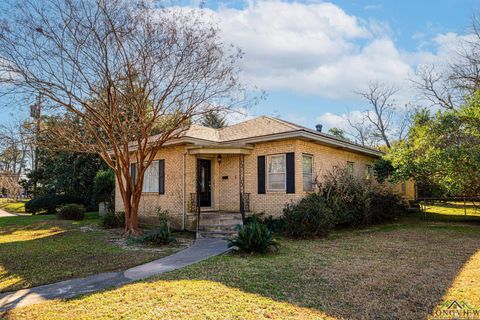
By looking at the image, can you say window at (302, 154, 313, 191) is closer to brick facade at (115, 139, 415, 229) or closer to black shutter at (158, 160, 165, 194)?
brick facade at (115, 139, 415, 229)

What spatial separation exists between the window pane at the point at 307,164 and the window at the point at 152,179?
246 inches

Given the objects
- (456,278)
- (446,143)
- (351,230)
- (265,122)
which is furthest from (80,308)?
(446,143)

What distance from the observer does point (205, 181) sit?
46.5ft

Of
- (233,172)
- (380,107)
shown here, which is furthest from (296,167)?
(380,107)

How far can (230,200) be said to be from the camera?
1390cm

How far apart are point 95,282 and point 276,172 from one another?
811 centimetres

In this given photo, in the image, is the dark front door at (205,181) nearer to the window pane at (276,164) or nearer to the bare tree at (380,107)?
the window pane at (276,164)

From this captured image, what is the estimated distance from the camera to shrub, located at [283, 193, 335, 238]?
10.7 m

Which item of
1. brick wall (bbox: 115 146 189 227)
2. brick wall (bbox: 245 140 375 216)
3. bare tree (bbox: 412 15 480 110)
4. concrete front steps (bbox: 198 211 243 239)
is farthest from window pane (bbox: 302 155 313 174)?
bare tree (bbox: 412 15 480 110)

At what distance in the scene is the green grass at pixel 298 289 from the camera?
4.41m

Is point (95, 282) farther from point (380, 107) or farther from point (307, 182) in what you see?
point (380, 107)

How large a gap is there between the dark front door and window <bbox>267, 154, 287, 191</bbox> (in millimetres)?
2699

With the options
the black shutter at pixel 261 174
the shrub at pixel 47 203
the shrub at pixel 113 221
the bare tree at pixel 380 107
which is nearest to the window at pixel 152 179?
the shrub at pixel 113 221

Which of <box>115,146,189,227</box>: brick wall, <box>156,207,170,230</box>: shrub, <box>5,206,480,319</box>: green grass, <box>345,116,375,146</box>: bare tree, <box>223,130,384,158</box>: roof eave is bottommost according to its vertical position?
<box>5,206,480,319</box>: green grass
